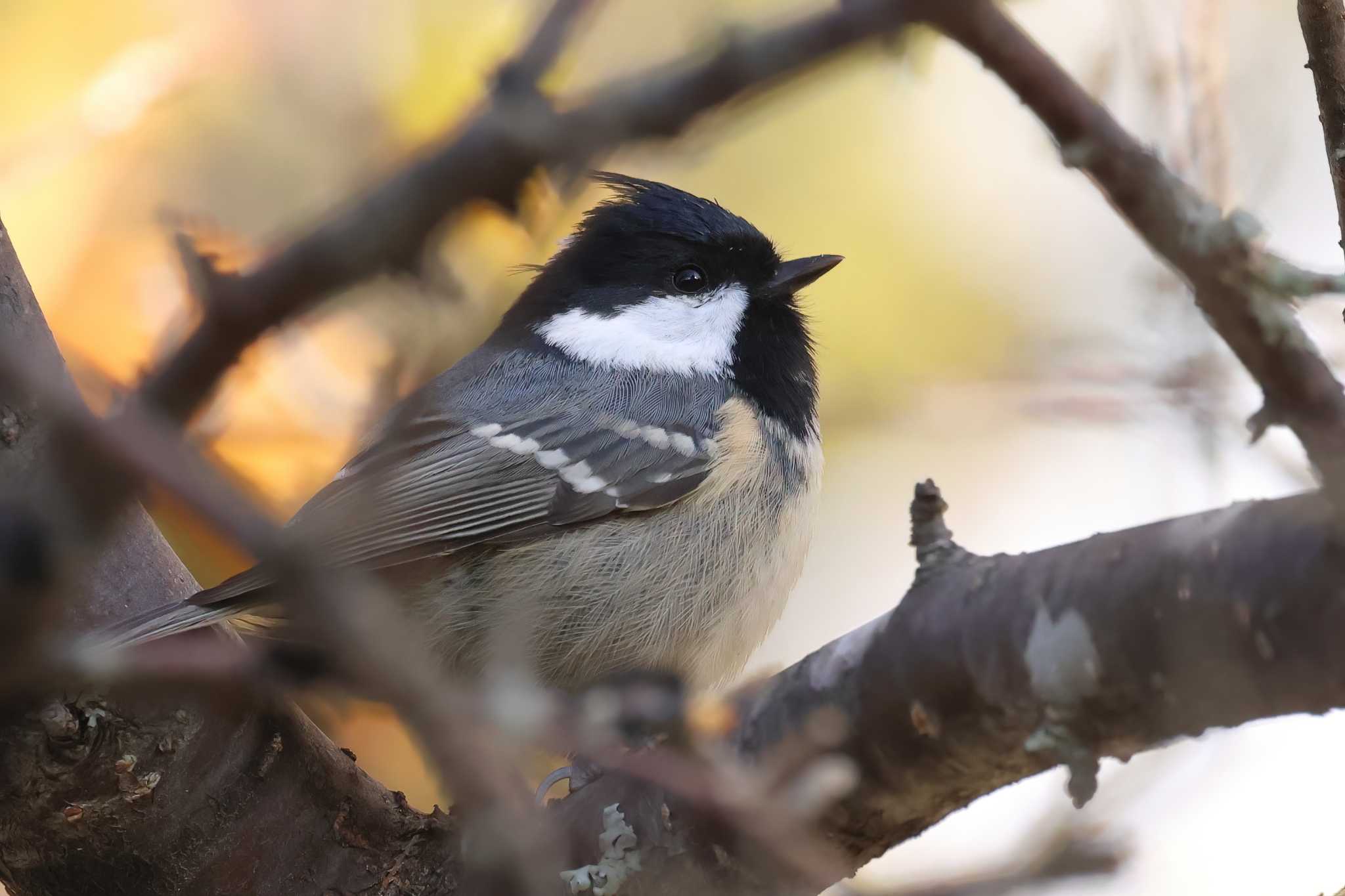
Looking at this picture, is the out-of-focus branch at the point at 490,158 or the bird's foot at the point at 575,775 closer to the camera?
the out-of-focus branch at the point at 490,158

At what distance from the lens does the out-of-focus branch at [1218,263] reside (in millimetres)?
914

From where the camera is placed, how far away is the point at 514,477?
2.56 meters

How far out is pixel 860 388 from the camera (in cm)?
321

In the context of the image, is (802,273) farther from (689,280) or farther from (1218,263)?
(1218,263)

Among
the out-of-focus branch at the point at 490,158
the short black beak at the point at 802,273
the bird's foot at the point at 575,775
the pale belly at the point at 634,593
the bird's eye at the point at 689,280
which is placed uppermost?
the bird's eye at the point at 689,280

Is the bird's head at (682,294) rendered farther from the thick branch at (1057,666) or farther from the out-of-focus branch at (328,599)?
the out-of-focus branch at (328,599)

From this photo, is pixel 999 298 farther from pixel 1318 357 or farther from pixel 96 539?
pixel 96 539

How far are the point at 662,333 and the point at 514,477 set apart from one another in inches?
24.6

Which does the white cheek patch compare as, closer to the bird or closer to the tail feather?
the bird

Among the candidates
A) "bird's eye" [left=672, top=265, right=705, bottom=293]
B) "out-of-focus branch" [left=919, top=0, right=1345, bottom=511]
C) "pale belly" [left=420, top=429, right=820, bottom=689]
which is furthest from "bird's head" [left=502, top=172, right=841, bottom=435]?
"out-of-focus branch" [left=919, top=0, right=1345, bottom=511]

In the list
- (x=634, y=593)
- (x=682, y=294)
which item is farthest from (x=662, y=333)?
(x=634, y=593)

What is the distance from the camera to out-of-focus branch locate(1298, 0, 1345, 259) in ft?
4.25

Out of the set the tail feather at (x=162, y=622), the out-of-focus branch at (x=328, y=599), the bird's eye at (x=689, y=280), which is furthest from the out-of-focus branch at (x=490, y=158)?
the bird's eye at (x=689, y=280)

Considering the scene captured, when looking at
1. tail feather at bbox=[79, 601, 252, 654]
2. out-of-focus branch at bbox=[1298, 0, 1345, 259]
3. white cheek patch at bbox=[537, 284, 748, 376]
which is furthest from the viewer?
white cheek patch at bbox=[537, 284, 748, 376]
